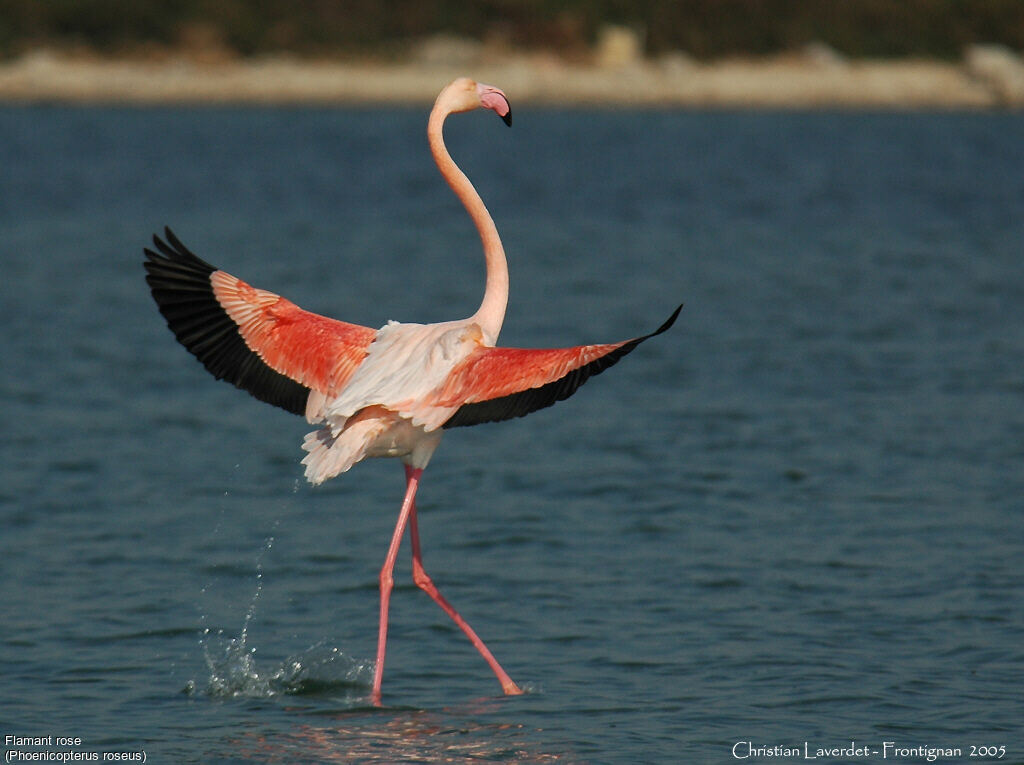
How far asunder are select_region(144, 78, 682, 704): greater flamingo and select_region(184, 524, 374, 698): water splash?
40 centimetres

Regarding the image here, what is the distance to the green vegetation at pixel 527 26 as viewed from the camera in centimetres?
6212

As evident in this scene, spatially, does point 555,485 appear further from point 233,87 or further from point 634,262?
point 233,87

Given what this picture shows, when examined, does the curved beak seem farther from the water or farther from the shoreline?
the shoreline

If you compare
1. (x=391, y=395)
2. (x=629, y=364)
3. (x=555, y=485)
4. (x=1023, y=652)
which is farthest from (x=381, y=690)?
(x=629, y=364)

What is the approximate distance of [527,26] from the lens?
6272 centimetres

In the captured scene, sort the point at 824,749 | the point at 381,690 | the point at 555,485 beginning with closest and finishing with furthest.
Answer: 1. the point at 824,749
2. the point at 381,690
3. the point at 555,485

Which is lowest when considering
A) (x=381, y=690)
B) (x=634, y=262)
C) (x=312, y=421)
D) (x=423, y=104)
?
(x=381, y=690)

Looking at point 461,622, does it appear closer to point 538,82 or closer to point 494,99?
point 494,99

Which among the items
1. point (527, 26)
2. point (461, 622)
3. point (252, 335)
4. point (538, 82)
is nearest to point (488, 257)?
point (252, 335)

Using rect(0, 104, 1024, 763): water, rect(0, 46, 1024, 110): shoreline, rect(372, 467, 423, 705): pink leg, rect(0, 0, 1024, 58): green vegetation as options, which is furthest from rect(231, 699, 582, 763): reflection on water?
rect(0, 0, 1024, 58): green vegetation

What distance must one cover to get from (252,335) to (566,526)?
290cm

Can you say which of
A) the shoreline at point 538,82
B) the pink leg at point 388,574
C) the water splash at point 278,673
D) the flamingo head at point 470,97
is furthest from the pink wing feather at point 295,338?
the shoreline at point 538,82

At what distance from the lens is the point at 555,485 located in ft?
33.7

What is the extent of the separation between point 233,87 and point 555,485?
2049 inches
